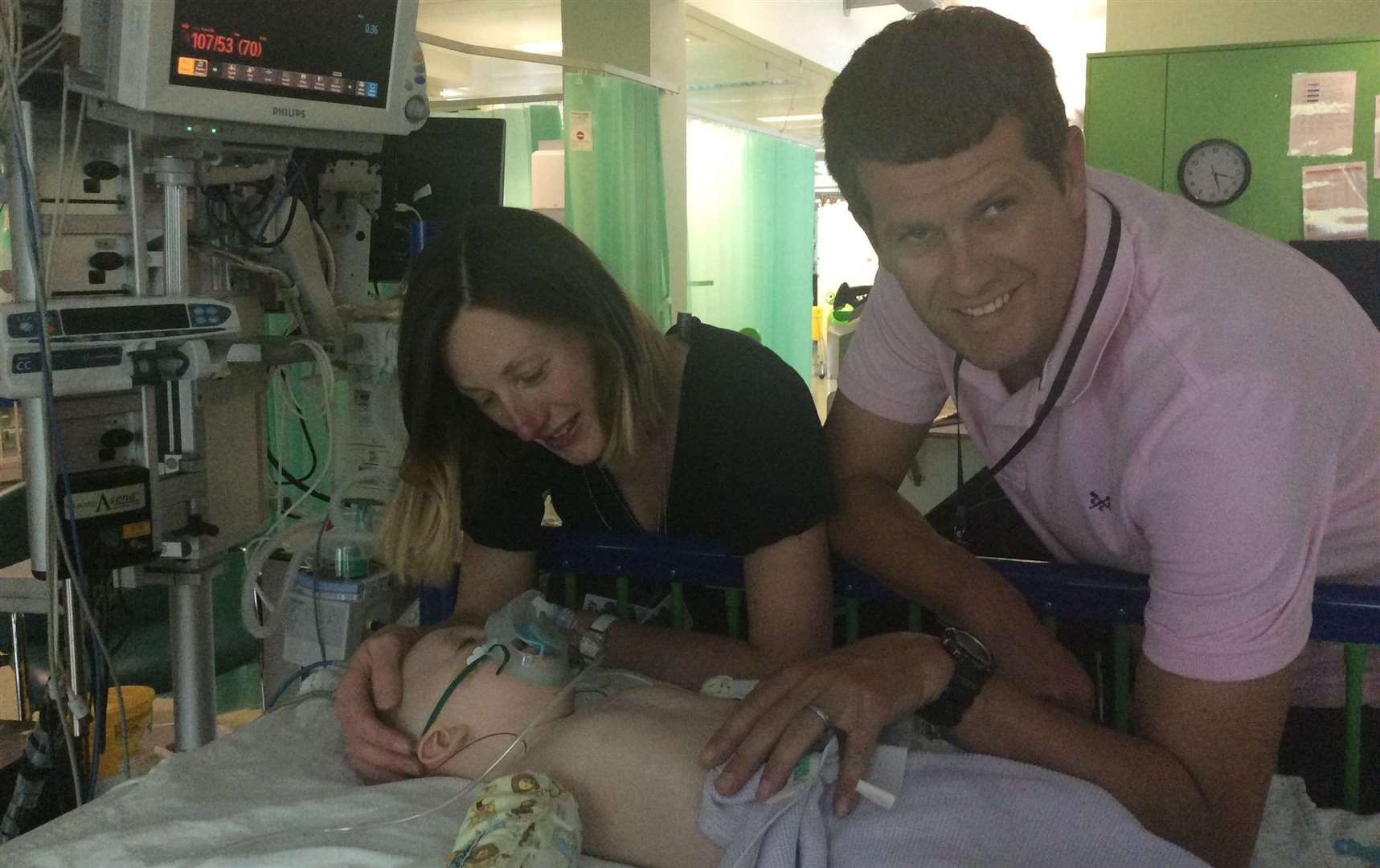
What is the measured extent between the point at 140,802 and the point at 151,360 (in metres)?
0.83

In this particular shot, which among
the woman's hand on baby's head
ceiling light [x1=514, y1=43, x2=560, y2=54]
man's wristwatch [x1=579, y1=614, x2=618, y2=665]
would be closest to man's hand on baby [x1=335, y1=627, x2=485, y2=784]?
the woman's hand on baby's head

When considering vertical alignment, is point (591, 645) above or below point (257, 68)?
below

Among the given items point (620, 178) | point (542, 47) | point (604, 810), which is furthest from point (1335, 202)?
point (542, 47)

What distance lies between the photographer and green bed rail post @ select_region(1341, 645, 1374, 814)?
4.42 feet

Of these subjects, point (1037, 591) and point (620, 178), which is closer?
point (1037, 591)

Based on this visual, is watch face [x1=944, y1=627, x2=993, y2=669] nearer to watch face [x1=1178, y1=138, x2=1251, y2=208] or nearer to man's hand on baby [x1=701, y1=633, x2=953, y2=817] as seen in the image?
man's hand on baby [x1=701, y1=633, x2=953, y2=817]

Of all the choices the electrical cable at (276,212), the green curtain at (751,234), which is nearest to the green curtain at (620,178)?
the green curtain at (751,234)

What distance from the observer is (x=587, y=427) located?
154 cm

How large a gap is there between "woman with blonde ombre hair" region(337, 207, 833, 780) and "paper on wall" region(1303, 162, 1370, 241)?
3.55m

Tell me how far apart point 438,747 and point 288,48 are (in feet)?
4.44

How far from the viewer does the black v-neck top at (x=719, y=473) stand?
1496 millimetres

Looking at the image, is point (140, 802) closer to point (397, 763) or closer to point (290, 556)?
point (397, 763)

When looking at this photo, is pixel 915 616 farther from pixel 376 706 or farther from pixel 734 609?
pixel 376 706

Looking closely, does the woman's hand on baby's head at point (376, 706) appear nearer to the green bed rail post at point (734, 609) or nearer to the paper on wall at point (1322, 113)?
the green bed rail post at point (734, 609)
